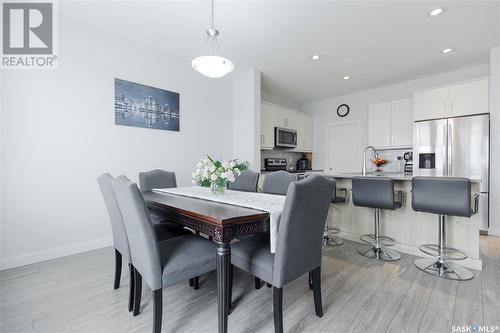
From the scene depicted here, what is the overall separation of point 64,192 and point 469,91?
569 centimetres

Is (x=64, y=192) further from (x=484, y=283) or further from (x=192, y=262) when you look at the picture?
(x=484, y=283)

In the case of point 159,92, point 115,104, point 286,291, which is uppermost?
point 159,92

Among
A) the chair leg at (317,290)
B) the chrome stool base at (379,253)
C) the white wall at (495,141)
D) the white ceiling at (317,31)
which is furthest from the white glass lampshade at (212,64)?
the white wall at (495,141)

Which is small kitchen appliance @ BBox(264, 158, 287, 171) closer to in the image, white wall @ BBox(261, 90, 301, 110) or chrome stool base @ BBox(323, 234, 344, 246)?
white wall @ BBox(261, 90, 301, 110)

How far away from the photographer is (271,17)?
2.50 m

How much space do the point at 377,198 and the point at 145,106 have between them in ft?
10.3

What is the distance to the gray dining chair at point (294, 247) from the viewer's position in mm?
1241

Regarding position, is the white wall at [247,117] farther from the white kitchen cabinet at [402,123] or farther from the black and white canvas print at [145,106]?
the white kitchen cabinet at [402,123]

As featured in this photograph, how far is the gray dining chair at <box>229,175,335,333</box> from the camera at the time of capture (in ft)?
4.07

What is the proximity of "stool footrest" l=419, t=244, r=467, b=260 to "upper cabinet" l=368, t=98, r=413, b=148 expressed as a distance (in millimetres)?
2378

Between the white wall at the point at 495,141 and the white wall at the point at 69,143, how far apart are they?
466 centimetres

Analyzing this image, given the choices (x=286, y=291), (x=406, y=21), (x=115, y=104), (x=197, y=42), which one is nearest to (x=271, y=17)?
(x=197, y=42)

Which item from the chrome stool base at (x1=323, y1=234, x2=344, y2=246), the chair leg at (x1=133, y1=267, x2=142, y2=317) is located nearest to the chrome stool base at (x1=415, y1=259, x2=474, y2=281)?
the chrome stool base at (x1=323, y1=234, x2=344, y2=246)

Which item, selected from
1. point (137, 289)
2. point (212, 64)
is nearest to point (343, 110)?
point (212, 64)
